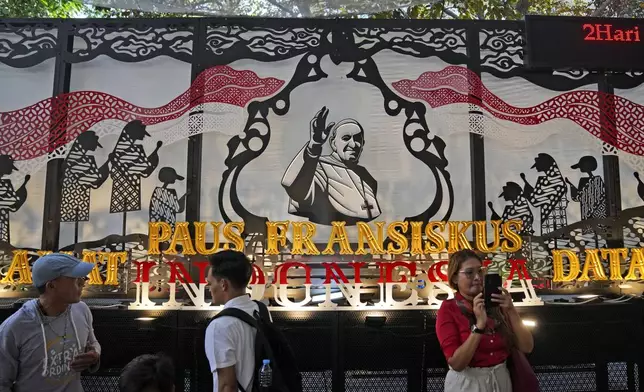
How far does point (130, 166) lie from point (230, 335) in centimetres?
326

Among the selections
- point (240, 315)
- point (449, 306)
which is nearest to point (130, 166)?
point (240, 315)

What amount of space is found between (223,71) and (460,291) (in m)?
3.28

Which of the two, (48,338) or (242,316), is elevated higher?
(242,316)

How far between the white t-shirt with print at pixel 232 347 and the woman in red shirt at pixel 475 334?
1064 mm

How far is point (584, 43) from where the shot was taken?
5.30 m

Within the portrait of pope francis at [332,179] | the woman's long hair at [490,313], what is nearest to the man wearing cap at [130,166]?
the portrait of pope francis at [332,179]

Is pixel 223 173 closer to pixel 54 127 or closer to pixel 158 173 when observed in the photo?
pixel 158 173

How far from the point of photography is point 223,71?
5.21 m

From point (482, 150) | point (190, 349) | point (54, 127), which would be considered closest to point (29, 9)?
point (54, 127)

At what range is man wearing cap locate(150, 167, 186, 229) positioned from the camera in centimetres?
504

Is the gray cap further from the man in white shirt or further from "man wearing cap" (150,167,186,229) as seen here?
"man wearing cap" (150,167,186,229)

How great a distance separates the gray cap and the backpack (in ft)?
2.82

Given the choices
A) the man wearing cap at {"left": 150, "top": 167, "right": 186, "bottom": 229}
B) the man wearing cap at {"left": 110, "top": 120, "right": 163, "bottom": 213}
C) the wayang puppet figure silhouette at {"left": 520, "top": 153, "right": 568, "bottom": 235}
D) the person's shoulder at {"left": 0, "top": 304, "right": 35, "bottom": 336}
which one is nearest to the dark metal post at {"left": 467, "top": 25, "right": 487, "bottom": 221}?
the wayang puppet figure silhouette at {"left": 520, "top": 153, "right": 568, "bottom": 235}

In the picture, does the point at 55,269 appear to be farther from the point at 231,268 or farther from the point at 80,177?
the point at 80,177
